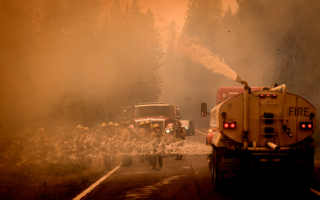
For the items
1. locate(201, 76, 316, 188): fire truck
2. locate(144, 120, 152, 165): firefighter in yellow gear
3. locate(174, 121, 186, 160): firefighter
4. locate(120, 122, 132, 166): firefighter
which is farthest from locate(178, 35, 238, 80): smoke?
locate(201, 76, 316, 188): fire truck

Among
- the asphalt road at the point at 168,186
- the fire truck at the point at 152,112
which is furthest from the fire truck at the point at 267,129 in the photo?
the fire truck at the point at 152,112

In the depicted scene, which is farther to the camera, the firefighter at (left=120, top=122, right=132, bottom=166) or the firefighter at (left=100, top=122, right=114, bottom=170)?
the firefighter at (left=100, top=122, right=114, bottom=170)

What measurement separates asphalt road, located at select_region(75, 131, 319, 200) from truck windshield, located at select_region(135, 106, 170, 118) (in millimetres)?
4895

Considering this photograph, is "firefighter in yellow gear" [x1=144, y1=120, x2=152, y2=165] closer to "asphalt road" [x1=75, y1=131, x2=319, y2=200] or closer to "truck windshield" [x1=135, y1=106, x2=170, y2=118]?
"asphalt road" [x1=75, y1=131, x2=319, y2=200]

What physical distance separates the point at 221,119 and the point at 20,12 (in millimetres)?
25873

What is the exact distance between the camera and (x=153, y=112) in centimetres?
1783

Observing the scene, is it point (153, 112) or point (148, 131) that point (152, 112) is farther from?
point (148, 131)

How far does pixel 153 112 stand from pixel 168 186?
889 cm

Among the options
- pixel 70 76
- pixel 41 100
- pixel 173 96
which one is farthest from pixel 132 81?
pixel 173 96

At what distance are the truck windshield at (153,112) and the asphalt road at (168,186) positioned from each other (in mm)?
4895

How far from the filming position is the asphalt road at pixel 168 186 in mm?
7727

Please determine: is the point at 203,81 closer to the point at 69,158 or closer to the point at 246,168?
the point at 69,158

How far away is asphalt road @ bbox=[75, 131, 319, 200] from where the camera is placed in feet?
25.3

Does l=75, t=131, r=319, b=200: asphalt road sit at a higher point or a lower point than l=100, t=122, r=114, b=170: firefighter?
lower
